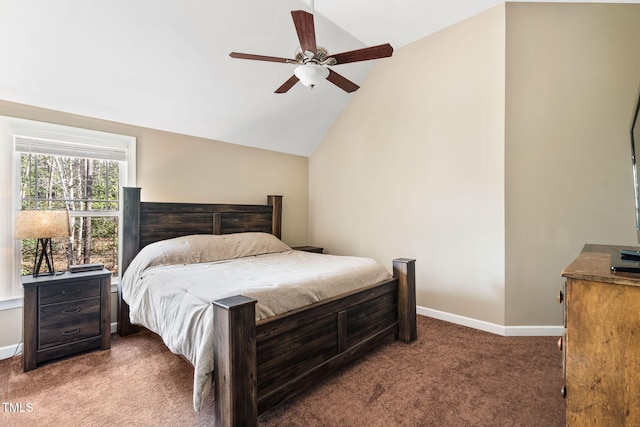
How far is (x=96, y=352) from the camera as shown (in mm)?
2682

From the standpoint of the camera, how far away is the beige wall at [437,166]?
123 inches

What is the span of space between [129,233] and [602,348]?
140 inches

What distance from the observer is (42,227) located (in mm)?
2492

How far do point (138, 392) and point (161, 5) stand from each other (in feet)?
9.36

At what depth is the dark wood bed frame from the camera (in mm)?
1562

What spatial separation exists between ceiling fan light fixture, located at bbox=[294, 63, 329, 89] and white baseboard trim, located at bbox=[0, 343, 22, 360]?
320 cm

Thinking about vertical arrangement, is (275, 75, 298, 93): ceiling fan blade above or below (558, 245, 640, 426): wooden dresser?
above

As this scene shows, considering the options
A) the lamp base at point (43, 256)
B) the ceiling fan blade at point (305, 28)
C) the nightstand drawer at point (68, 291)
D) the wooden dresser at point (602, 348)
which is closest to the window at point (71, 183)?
the lamp base at point (43, 256)

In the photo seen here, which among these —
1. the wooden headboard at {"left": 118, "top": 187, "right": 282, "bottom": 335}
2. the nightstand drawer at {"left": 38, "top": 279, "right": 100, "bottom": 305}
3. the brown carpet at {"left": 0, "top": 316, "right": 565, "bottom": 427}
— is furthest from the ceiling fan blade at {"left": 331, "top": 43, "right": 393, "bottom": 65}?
the nightstand drawer at {"left": 38, "top": 279, "right": 100, "bottom": 305}

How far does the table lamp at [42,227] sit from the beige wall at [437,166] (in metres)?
3.11

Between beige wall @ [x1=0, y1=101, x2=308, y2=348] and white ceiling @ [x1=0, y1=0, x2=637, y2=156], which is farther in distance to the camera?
beige wall @ [x1=0, y1=101, x2=308, y2=348]

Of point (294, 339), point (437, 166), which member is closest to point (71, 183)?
point (294, 339)

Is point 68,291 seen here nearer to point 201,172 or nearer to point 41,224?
point 41,224

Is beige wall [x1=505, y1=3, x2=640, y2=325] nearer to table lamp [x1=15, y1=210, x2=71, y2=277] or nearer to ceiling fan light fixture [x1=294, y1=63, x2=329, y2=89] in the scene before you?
ceiling fan light fixture [x1=294, y1=63, x2=329, y2=89]
